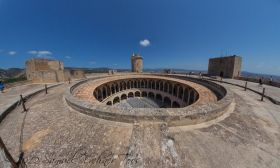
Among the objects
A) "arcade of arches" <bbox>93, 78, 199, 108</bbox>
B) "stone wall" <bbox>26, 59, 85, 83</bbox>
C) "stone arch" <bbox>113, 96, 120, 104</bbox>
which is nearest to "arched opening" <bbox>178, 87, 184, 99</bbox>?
"arcade of arches" <bbox>93, 78, 199, 108</bbox>

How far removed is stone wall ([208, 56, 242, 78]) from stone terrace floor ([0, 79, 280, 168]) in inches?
852

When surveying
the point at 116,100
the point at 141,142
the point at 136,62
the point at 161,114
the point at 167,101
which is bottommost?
the point at 167,101

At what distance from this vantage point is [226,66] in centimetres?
2589

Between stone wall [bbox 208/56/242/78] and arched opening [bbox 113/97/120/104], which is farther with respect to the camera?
arched opening [bbox 113/97/120/104]

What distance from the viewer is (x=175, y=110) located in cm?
640

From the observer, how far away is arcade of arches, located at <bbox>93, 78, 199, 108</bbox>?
Answer: 23.5 metres

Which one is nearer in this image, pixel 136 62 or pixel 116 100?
pixel 116 100

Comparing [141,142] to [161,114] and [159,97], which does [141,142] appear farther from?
[159,97]

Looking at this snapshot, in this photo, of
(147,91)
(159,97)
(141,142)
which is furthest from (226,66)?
(141,142)

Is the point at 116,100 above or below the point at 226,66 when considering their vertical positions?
below

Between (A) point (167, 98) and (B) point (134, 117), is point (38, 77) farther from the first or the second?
(A) point (167, 98)

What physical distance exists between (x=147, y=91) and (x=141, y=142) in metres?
26.2

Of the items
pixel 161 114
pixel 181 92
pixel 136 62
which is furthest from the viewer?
pixel 136 62

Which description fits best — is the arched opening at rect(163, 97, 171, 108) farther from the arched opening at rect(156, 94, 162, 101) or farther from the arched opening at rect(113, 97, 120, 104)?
the arched opening at rect(113, 97, 120, 104)
